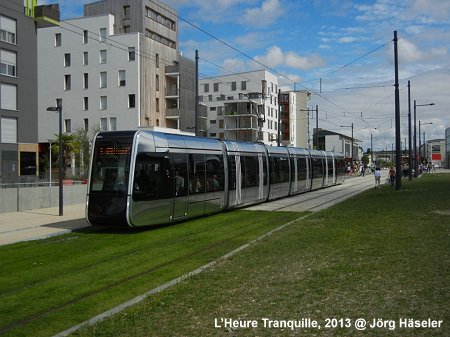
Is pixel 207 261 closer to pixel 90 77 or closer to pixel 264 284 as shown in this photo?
pixel 264 284

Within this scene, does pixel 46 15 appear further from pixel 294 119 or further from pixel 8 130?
pixel 294 119

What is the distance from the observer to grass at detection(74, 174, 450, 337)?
5734 mm

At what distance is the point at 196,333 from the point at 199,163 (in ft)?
42.2

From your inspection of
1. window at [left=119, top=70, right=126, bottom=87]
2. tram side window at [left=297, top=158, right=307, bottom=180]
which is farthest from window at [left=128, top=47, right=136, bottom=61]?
tram side window at [left=297, top=158, right=307, bottom=180]

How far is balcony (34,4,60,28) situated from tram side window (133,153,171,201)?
1138 inches

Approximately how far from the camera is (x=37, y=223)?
60.3 ft

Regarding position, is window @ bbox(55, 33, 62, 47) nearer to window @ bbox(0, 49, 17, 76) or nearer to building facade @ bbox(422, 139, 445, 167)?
window @ bbox(0, 49, 17, 76)

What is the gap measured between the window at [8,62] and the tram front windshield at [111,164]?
84.9ft

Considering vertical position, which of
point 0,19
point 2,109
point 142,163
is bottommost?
point 142,163

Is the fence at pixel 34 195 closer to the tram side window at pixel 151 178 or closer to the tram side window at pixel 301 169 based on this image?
the tram side window at pixel 151 178

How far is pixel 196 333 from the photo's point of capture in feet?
18.2

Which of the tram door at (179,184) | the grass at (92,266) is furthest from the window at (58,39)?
the grass at (92,266)

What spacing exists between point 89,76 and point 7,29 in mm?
23827

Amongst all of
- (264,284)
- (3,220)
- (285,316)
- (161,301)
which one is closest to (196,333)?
(285,316)
